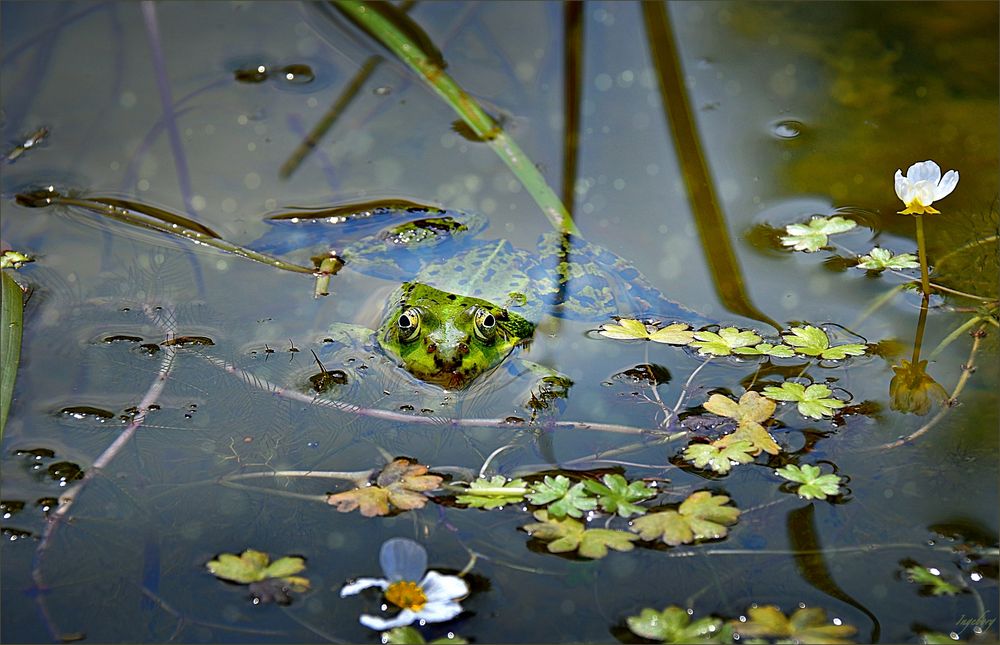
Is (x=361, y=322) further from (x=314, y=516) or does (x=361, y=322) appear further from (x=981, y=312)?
(x=981, y=312)

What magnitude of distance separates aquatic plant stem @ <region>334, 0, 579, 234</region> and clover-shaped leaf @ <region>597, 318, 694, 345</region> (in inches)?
24.4

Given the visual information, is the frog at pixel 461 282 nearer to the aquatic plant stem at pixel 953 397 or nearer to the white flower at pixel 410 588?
the aquatic plant stem at pixel 953 397

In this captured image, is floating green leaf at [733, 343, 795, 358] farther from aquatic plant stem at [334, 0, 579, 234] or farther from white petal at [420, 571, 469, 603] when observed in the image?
white petal at [420, 571, 469, 603]

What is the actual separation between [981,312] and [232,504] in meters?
2.35

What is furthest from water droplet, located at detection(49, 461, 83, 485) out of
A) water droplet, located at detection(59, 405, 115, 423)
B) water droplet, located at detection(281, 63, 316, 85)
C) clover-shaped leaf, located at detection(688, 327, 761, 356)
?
water droplet, located at detection(281, 63, 316, 85)

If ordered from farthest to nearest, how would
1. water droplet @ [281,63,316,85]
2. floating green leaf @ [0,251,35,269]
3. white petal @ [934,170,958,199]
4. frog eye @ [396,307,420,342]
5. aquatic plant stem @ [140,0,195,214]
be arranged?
water droplet @ [281,63,316,85], aquatic plant stem @ [140,0,195,214], floating green leaf @ [0,251,35,269], frog eye @ [396,307,420,342], white petal @ [934,170,958,199]

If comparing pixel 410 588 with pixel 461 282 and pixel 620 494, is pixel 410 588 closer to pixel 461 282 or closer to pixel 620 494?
pixel 620 494

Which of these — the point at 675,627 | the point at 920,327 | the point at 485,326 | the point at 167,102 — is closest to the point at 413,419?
the point at 485,326

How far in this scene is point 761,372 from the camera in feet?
8.05

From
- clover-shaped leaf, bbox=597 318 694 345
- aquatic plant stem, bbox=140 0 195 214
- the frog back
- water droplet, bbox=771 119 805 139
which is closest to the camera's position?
clover-shaped leaf, bbox=597 318 694 345

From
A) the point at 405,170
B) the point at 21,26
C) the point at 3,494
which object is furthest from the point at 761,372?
the point at 21,26

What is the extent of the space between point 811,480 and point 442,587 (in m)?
0.93

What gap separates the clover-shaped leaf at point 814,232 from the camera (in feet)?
9.79

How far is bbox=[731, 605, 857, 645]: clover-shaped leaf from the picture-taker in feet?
5.48
